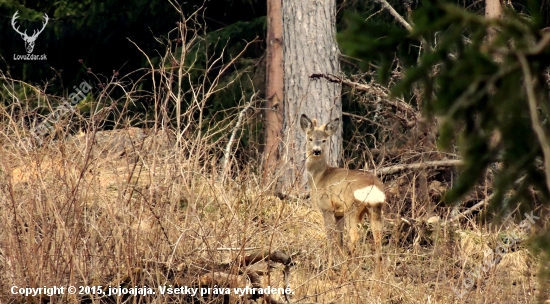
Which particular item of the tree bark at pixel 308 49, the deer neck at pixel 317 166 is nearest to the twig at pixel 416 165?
the deer neck at pixel 317 166

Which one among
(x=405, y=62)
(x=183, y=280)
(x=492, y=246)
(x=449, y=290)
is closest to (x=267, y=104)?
(x=492, y=246)

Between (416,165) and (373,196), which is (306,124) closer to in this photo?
(416,165)

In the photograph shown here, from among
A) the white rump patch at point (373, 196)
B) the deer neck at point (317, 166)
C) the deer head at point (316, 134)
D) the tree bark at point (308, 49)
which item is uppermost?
the tree bark at point (308, 49)

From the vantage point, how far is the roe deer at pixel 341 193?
7.31 metres

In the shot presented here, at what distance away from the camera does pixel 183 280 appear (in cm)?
498

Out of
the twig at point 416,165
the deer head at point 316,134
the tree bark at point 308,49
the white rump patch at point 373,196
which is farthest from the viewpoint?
the tree bark at point 308,49

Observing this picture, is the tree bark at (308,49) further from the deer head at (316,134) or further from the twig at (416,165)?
the twig at (416,165)

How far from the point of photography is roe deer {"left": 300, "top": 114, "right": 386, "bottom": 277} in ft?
24.0

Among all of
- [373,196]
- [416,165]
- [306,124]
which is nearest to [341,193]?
[373,196]

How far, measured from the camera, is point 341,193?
25.6 feet

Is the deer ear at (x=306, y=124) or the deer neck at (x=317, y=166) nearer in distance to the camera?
the deer neck at (x=317, y=166)

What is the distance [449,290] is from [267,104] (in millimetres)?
6909

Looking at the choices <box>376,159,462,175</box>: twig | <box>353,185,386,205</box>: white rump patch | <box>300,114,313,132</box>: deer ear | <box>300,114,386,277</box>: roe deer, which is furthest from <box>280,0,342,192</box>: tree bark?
<box>353,185,386,205</box>: white rump patch

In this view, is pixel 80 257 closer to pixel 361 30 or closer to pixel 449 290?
pixel 449 290
